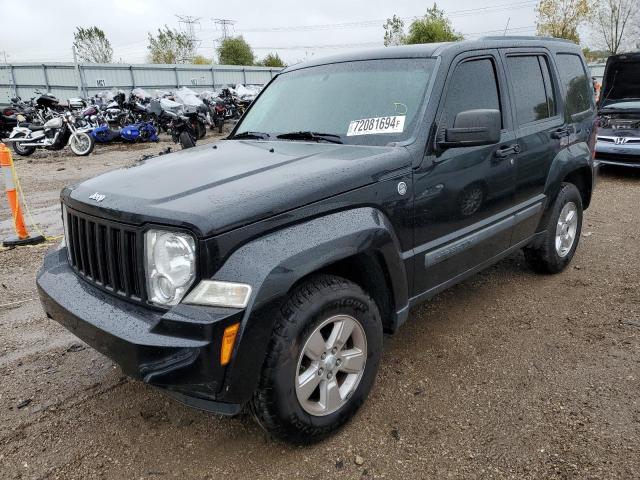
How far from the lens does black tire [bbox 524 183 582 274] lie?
4.20 m

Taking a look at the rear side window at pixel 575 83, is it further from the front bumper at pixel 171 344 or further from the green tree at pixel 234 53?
the green tree at pixel 234 53

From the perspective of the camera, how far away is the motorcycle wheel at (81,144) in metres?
13.1

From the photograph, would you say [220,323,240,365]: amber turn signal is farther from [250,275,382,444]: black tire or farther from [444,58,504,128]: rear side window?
[444,58,504,128]: rear side window

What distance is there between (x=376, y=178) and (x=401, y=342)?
139 cm

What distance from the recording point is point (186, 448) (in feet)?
8.17

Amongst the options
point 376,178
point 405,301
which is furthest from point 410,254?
point 376,178

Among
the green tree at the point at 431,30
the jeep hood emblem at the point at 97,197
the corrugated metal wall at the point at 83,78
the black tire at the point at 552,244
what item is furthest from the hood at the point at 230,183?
the green tree at the point at 431,30

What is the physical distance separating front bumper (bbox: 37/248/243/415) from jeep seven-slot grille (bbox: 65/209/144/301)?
11cm

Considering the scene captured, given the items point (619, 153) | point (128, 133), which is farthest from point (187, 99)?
point (619, 153)

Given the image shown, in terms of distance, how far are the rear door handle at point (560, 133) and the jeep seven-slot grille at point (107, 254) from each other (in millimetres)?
3263

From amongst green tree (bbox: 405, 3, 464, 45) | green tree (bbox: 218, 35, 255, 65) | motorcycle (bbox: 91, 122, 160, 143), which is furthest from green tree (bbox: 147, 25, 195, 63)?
motorcycle (bbox: 91, 122, 160, 143)

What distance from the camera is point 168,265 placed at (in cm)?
211

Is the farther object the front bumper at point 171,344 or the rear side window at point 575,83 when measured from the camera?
the rear side window at point 575,83

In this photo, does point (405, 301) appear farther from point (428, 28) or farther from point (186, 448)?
point (428, 28)
